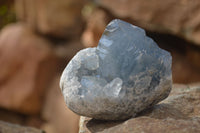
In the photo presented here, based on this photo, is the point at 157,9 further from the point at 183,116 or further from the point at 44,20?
the point at 183,116

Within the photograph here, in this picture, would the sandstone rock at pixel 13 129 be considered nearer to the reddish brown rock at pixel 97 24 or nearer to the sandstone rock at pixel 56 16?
the reddish brown rock at pixel 97 24

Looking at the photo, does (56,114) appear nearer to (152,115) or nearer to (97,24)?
(97,24)

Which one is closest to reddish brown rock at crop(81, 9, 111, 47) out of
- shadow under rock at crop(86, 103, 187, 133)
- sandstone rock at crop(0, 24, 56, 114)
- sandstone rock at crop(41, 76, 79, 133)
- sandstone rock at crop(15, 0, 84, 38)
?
sandstone rock at crop(15, 0, 84, 38)

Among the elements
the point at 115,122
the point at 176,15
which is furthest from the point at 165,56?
the point at 176,15

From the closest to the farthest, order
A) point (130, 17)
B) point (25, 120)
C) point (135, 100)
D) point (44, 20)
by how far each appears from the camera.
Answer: point (135, 100) → point (130, 17) → point (44, 20) → point (25, 120)

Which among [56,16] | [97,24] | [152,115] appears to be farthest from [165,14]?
[152,115]

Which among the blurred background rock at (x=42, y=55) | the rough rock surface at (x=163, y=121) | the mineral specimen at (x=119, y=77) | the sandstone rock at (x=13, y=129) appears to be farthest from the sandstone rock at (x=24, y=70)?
the mineral specimen at (x=119, y=77)

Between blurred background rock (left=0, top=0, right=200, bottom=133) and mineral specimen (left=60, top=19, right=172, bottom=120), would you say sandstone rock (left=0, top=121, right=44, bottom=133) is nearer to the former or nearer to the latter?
mineral specimen (left=60, top=19, right=172, bottom=120)
